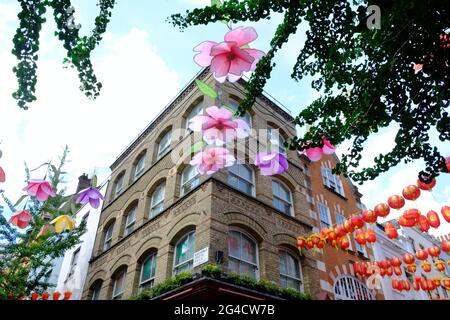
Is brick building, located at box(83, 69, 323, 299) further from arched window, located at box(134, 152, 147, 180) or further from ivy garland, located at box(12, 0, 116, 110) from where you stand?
ivy garland, located at box(12, 0, 116, 110)

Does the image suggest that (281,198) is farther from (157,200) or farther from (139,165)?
(139,165)

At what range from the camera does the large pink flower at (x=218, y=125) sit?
3594 millimetres

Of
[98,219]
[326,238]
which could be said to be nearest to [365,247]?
[326,238]

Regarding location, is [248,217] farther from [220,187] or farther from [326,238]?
[326,238]

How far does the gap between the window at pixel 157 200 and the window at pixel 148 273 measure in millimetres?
1814

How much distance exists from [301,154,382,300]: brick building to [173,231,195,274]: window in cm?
512

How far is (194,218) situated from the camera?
1115cm

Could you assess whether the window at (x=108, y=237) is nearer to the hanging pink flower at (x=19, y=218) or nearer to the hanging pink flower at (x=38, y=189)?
the hanging pink flower at (x=19, y=218)

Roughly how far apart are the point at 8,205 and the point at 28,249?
6.90ft

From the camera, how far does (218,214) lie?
10.8 meters

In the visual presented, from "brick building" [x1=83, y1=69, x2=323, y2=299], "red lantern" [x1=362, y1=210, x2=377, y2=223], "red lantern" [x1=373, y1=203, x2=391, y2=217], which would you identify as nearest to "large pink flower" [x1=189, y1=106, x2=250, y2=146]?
"brick building" [x1=83, y1=69, x2=323, y2=299]
